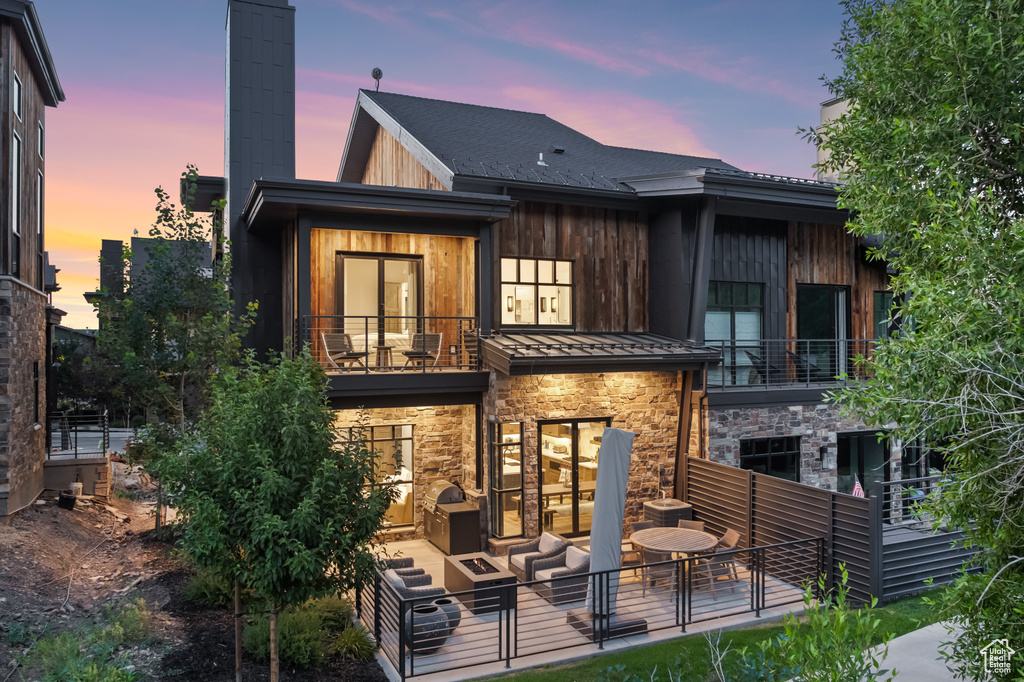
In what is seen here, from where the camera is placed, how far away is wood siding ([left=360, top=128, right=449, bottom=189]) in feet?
50.0

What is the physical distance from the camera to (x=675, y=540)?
10.6 m

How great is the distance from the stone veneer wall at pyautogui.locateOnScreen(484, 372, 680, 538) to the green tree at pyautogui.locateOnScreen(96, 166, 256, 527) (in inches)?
204

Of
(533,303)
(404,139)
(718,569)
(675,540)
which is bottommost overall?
(718,569)

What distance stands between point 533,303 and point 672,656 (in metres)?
7.84

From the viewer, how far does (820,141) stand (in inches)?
291

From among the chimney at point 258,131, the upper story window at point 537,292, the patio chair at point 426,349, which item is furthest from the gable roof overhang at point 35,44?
the upper story window at point 537,292

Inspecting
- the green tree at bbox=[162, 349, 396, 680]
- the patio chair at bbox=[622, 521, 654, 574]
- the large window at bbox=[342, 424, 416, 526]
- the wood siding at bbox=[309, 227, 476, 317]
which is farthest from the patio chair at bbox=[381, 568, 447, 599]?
the wood siding at bbox=[309, 227, 476, 317]

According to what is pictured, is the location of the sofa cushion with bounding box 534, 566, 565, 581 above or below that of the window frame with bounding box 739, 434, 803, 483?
below

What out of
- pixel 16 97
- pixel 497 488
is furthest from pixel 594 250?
pixel 16 97

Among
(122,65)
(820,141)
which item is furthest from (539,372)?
(122,65)

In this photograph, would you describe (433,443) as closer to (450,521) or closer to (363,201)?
(450,521)

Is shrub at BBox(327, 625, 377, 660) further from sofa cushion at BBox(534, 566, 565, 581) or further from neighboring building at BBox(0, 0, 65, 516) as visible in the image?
neighboring building at BBox(0, 0, 65, 516)

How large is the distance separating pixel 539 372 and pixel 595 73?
2231cm

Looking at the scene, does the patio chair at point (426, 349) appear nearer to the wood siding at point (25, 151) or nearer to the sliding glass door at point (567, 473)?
the sliding glass door at point (567, 473)
